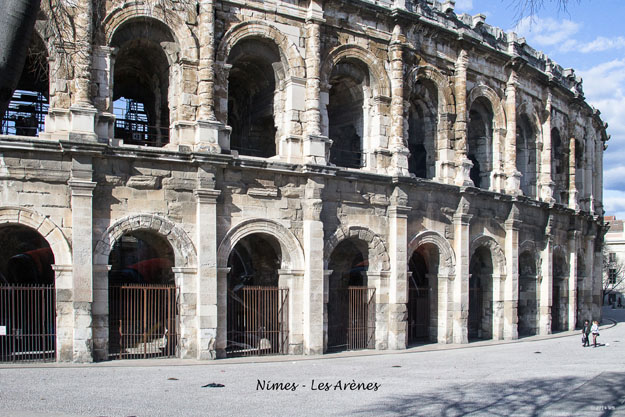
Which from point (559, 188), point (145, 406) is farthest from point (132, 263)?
point (559, 188)

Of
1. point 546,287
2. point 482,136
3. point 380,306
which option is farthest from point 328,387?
point 546,287

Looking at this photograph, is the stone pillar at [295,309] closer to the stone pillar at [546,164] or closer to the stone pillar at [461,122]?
the stone pillar at [461,122]

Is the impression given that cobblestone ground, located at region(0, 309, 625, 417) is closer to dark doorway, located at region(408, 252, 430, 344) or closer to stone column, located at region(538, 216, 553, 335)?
dark doorway, located at region(408, 252, 430, 344)

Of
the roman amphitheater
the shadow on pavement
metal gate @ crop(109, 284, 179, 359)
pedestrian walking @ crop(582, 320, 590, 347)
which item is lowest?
pedestrian walking @ crop(582, 320, 590, 347)

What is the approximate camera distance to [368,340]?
1784 cm

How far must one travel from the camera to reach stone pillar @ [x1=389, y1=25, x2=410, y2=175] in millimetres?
17969

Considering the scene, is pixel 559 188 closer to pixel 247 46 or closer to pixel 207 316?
pixel 247 46

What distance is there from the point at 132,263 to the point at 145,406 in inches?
433

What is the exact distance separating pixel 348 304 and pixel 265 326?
3.16 meters

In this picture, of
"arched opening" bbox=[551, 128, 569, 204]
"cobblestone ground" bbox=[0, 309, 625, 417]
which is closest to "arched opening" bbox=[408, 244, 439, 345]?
"cobblestone ground" bbox=[0, 309, 625, 417]

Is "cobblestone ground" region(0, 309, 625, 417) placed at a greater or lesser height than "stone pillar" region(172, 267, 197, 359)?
lesser

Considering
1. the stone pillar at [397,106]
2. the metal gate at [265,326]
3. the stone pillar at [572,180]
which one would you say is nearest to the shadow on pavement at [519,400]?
the metal gate at [265,326]

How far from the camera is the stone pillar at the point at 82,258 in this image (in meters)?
13.6

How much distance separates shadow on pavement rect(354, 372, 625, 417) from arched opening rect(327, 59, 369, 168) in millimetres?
7563
